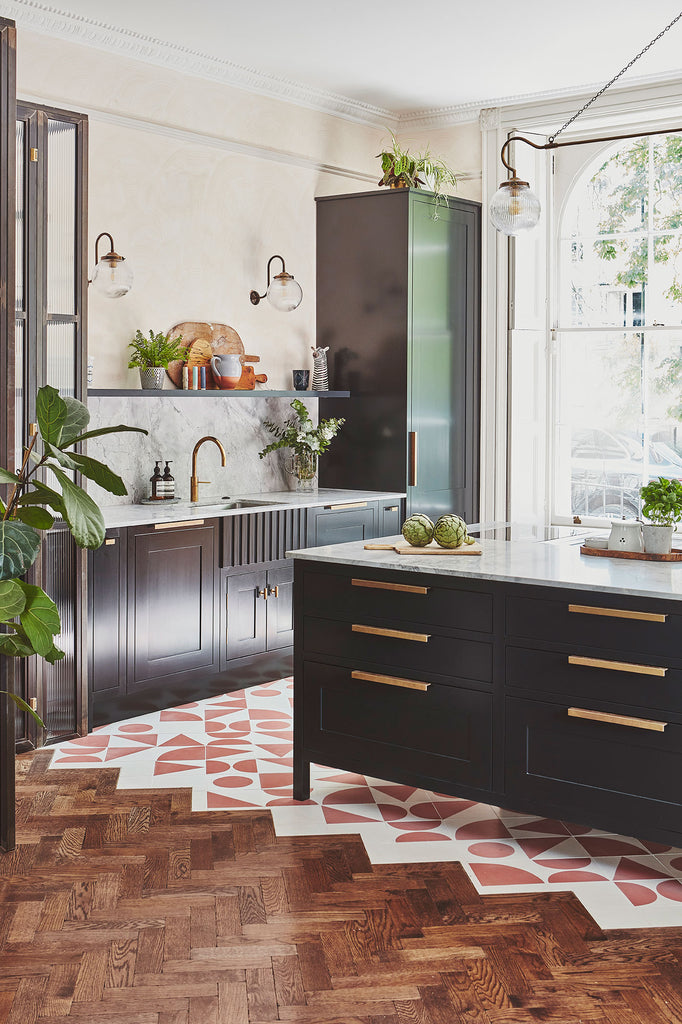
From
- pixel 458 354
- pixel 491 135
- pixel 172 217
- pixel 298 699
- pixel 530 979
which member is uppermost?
pixel 491 135

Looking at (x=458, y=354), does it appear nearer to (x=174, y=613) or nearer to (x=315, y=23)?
(x=315, y=23)

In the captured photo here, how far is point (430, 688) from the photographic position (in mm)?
3623

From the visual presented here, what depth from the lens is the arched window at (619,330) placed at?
6.49 m

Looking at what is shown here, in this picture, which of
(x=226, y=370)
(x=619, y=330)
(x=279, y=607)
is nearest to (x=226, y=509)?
(x=279, y=607)

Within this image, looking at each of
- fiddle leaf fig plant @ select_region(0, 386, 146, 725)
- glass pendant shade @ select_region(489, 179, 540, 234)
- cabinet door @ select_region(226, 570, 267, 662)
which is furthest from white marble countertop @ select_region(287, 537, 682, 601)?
cabinet door @ select_region(226, 570, 267, 662)

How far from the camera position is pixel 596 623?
3.27m

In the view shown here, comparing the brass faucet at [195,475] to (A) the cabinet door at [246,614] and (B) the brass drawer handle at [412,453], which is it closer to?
(A) the cabinet door at [246,614]

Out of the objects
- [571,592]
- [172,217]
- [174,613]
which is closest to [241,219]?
[172,217]

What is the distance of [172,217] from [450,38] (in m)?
1.71

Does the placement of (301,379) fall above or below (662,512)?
above

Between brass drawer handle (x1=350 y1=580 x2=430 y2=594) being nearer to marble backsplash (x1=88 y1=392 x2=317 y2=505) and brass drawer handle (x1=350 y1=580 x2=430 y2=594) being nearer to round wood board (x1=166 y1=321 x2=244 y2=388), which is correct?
marble backsplash (x1=88 y1=392 x2=317 y2=505)

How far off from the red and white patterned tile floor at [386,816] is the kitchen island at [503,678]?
0.59 ft

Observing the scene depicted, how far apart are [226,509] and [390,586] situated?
8.03 feet

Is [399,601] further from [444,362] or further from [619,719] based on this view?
[444,362]
